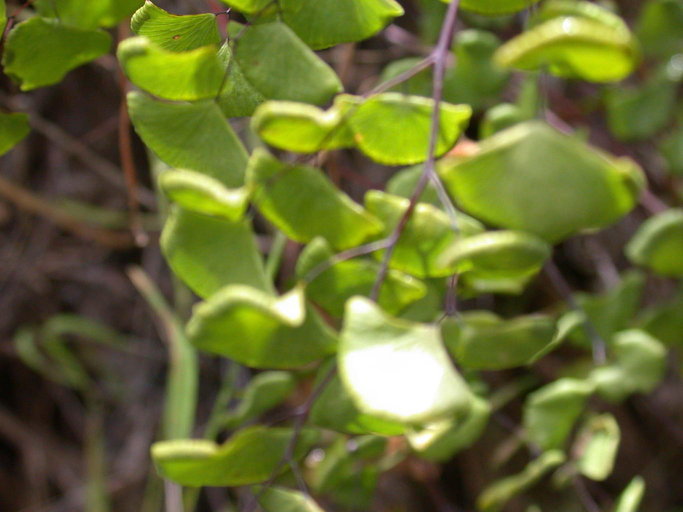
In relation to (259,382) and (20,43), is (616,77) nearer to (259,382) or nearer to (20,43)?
(20,43)

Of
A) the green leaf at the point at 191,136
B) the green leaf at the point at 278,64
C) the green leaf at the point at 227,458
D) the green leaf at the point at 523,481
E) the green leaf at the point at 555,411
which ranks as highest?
the green leaf at the point at 278,64

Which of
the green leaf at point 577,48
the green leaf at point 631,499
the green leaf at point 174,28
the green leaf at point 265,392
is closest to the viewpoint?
the green leaf at point 577,48

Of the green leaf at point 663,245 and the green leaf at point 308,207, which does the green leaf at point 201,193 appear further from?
the green leaf at point 663,245

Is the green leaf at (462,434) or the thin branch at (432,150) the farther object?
the green leaf at (462,434)

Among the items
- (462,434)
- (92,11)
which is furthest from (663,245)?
(92,11)

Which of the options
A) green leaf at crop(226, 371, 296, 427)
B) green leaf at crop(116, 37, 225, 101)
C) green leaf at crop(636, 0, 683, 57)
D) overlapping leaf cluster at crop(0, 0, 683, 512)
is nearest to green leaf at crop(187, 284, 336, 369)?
overlapping leaf cluster at crop(0, 0, 683, 512)


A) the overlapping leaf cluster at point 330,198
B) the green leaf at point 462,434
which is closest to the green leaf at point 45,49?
the overlapping leaf cluster at point 330,198
